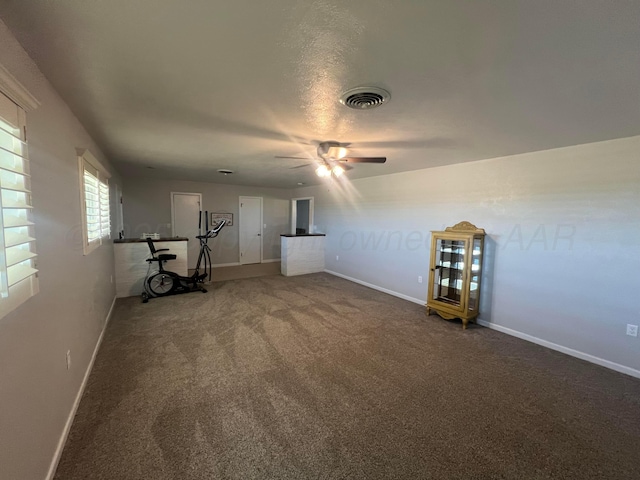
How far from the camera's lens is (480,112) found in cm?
212

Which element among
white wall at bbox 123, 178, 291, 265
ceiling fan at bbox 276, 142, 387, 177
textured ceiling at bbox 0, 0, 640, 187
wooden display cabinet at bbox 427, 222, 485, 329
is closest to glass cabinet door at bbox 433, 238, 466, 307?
wooden display cabinet at bbox 427, 222, 485, 329

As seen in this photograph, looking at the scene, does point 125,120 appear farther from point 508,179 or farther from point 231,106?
point 508,179

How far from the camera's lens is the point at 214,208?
731 centimetres

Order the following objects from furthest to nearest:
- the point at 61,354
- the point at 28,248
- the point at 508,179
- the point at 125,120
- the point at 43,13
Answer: the point at 508,179
the point at 125,120
the point at 61,354
the point at 28,248
the point at 43,13

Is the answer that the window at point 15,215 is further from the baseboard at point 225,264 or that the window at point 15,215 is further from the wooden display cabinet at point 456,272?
the baseboard at point 225,264

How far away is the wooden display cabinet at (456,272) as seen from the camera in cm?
371

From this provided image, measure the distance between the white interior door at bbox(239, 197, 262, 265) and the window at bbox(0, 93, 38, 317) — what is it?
6.38 m

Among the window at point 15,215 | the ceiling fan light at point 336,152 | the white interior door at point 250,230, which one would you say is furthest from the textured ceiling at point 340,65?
the white interior door at point 250,230

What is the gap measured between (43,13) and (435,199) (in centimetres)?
449

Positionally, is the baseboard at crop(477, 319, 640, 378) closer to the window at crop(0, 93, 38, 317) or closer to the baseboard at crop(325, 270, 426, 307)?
the baseboard at crop(325, 270, 426, 307)

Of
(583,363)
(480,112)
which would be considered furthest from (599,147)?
(583,363)

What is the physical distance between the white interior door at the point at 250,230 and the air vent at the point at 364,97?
6180 mm

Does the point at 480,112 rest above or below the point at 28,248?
above

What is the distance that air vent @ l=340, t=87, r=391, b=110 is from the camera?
179 cm
